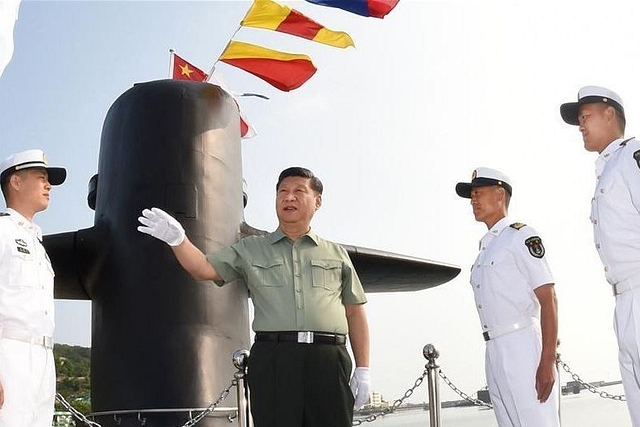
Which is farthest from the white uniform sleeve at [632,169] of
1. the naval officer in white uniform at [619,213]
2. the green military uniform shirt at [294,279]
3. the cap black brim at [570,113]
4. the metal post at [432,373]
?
the metal post at [432,373]

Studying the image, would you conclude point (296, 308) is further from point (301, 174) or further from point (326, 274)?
point (301, 174)

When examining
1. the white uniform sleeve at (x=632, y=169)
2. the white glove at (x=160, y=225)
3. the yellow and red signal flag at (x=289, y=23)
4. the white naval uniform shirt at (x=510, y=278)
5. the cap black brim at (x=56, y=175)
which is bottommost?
the white naval uniform shirt at (x=510, y=278)

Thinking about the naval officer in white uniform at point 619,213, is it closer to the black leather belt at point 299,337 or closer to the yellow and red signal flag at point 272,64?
the black leather belt at point 299,337

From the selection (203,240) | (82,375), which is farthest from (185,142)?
(82,375)

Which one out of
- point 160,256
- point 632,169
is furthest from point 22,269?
point 632,169

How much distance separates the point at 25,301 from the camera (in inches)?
172

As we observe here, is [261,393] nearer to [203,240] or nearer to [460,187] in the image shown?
[460,187]

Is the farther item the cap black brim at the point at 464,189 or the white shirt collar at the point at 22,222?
the cap black brim at the point at 464,189

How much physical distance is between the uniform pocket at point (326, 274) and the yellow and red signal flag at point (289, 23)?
627 centimetres

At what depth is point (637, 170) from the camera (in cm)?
420

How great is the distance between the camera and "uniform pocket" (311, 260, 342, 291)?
187 inches

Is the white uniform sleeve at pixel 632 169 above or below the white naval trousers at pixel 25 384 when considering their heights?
above

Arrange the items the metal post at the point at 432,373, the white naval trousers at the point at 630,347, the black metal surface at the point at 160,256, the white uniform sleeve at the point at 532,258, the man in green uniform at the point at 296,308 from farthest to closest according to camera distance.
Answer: the black metal surface at the point at 160,256 → the metal post at the point at 432,373 → the white uniform sleeve at the point at 532,258 → the man in green uniform at the point at 296,308 → the white naval trousers at the point at 630,347

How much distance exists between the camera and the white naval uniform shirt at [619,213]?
4.19 m
